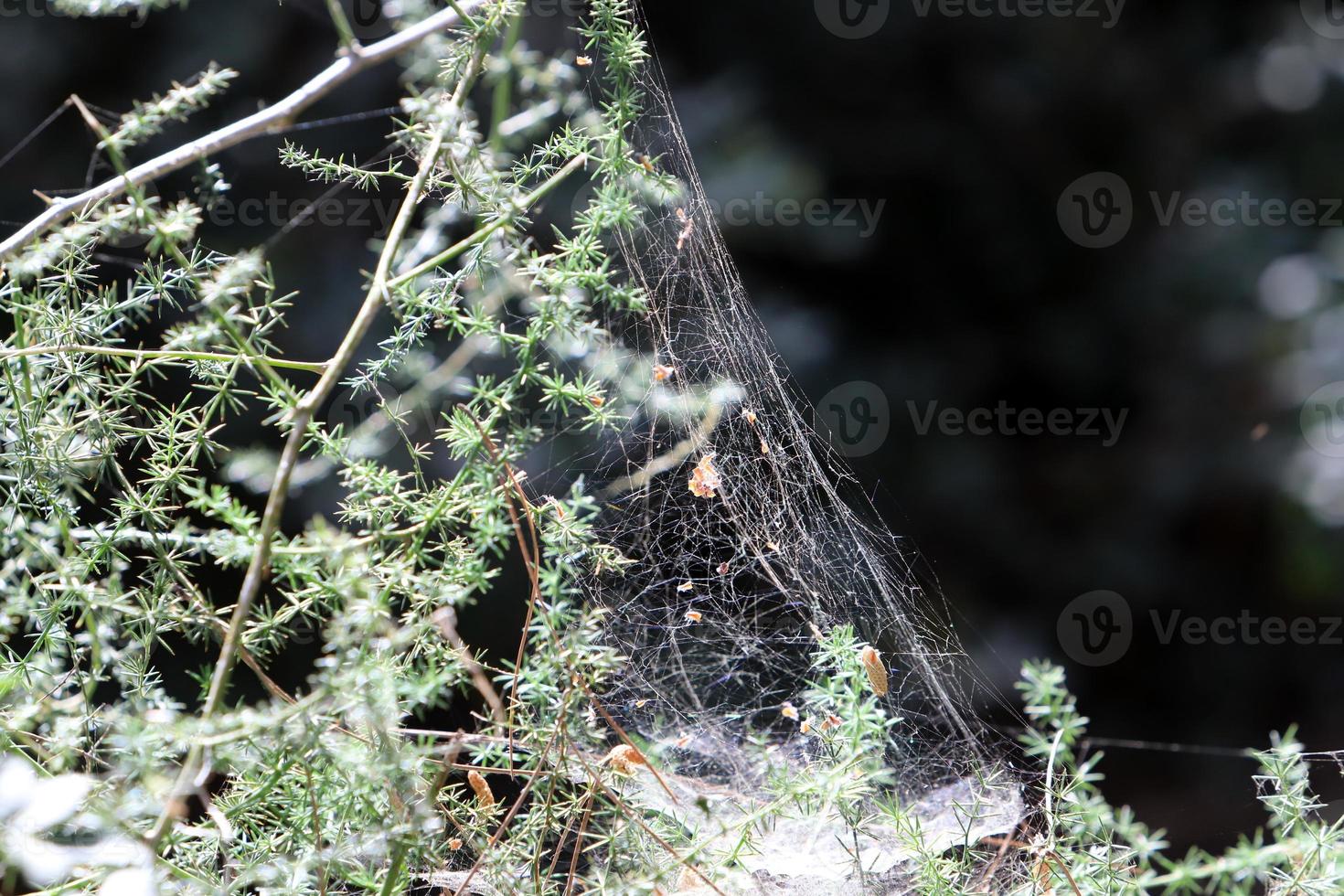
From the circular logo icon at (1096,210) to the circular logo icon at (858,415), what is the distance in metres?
0.40

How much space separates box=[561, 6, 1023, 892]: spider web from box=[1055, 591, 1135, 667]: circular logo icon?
74cm

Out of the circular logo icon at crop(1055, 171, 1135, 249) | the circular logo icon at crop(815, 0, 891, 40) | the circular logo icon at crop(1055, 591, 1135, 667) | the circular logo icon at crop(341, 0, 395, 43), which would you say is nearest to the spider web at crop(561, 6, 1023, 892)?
the circular logo icon at crop(341, 0, 395, 43)

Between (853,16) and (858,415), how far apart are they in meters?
0.54

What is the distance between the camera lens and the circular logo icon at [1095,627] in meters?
1.52

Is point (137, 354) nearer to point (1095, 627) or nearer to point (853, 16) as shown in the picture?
point (853, 16)

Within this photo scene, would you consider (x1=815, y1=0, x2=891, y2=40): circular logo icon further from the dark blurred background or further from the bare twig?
the bare twig

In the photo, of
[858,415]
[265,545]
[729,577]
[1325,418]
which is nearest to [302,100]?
[265,545]

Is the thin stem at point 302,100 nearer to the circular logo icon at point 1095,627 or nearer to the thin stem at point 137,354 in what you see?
the thin stem at point 137,354

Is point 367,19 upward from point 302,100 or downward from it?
upward

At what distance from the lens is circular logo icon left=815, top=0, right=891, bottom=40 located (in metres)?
1.38

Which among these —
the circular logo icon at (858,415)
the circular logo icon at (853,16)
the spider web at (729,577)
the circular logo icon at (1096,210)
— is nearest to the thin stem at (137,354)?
the spider web at (729,577)

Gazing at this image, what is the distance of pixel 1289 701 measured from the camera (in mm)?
1557

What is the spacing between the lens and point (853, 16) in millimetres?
1386

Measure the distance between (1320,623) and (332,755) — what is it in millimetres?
1555
